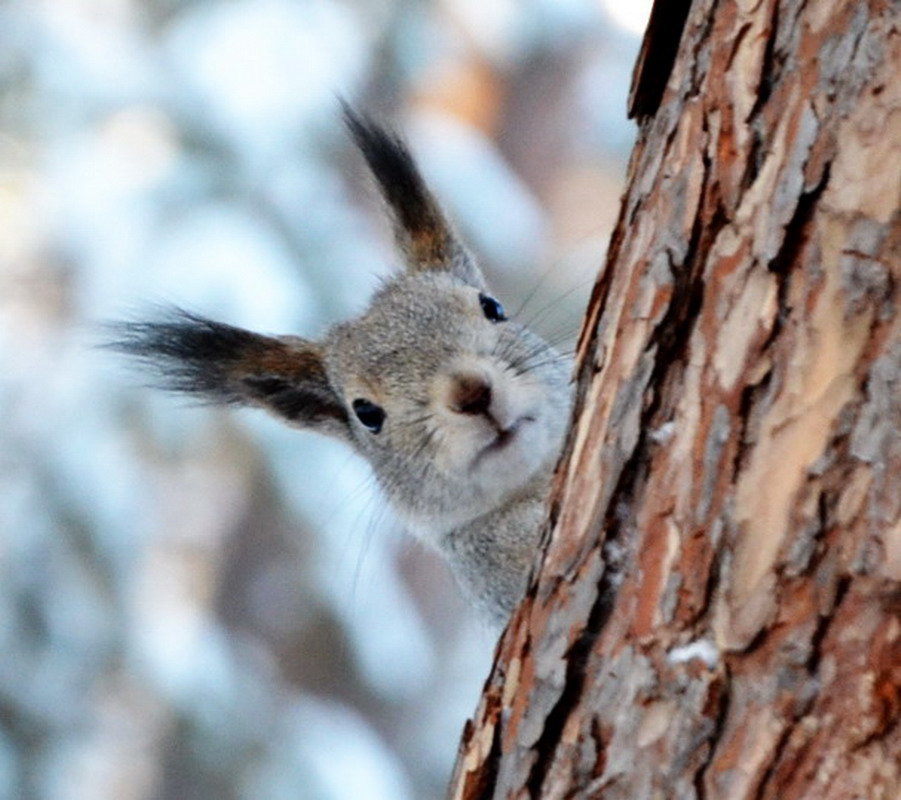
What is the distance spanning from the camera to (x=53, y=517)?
13.6 ft

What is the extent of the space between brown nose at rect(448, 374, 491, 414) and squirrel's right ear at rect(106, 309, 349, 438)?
48 centimetres

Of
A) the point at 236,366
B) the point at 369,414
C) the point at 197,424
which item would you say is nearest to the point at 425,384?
the point at 369,414

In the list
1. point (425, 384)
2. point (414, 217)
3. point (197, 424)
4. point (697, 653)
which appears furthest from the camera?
point (197, 424)

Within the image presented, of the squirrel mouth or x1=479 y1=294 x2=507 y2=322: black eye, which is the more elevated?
x1=479 y1=294 x2=507 y2=322: black eye

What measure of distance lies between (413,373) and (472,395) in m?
0.25

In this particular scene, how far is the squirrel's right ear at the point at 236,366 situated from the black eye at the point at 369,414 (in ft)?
0.36

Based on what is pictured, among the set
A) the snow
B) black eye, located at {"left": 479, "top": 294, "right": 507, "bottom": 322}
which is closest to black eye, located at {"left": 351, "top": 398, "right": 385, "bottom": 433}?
black eye, located at {"left": 479, "top": 294, "right": 507, "bottom": 322}

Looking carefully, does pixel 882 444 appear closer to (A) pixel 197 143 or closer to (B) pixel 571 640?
(B) pixel 571 640

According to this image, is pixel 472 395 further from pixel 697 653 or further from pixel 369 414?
pixel 697 653

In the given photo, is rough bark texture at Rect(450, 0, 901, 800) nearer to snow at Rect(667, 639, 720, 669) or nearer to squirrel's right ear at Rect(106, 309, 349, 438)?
snow at Rect(667, 639, 720, 669)

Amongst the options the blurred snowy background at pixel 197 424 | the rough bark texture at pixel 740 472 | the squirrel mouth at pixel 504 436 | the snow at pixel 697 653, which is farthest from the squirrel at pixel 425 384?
the blurred snowy background at pixel 197 424

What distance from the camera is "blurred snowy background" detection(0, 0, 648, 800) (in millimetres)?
4090

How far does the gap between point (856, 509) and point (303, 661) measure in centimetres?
392

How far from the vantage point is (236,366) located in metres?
2.57
